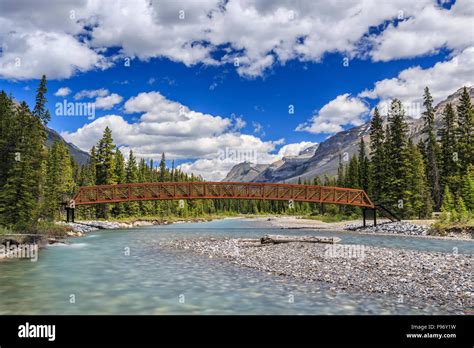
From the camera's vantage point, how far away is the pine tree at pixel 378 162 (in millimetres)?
59263

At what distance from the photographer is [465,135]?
56.1m

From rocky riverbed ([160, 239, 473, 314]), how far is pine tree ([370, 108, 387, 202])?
3924cm

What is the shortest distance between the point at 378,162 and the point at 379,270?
163 feet

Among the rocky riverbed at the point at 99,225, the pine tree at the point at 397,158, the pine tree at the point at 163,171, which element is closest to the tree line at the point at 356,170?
the pine tree at the point at 397,158

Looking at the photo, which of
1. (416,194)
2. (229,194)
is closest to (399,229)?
(416,194)

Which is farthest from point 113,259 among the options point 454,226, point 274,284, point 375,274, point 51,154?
point 51,154

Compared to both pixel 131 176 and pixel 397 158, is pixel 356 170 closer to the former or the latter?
pixel 397 158

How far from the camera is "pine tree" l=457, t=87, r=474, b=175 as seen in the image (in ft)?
180

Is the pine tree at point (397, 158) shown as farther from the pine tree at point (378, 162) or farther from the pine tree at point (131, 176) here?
the pine tree at point (131, 176)

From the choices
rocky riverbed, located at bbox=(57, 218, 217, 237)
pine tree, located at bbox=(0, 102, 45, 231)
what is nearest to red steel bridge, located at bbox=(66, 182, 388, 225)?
rocky riverbed, located at bbox=(57, 218, 217, 237)

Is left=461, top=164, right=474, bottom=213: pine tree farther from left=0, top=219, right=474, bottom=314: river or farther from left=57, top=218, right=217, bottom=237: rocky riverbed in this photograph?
left=57, top=218, right=217, bottom=237: rocky riverbed

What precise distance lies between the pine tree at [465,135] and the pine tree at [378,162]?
37.2 ft

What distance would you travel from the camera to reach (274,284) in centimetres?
1416
